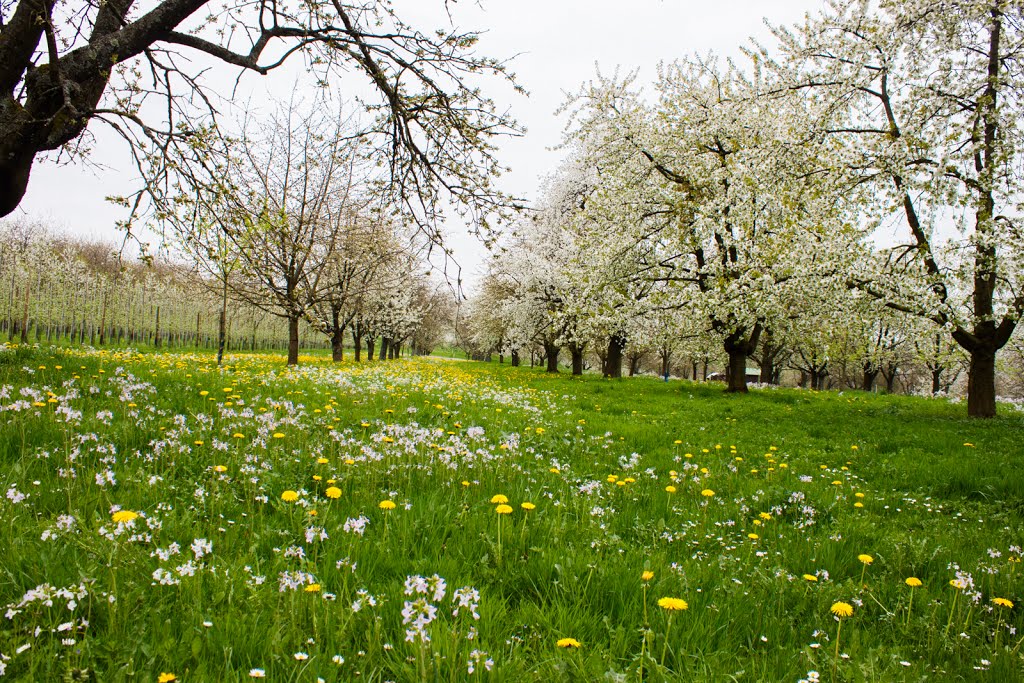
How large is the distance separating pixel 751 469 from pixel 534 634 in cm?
574

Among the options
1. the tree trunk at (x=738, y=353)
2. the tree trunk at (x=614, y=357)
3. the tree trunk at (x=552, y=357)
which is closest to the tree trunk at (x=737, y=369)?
the tree trunk at (x=738, y=353)

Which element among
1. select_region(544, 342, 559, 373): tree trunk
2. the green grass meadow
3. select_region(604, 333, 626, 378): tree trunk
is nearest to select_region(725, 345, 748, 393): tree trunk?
select_region(604, 333, 626, 378): tree trunk

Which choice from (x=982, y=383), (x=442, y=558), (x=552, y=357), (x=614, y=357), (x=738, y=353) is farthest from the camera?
(x=552, y=357)

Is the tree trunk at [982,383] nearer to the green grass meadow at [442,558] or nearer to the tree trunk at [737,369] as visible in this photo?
the tree trunk at [737,369]

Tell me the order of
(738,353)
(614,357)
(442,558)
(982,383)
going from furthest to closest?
(614,357), (738,353), (982,383), (442,558)

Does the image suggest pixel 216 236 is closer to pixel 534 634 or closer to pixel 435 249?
pixel 435 249

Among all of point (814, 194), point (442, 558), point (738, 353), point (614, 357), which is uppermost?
point (814, 194)

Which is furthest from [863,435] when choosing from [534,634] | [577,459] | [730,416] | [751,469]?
[534,634]

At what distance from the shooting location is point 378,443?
5398 mm

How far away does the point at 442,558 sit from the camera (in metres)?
3.01

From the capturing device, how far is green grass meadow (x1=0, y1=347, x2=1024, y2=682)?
82.2 inches

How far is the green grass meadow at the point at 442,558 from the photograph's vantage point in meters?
2.09

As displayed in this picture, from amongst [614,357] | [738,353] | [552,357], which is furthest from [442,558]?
[552,357]

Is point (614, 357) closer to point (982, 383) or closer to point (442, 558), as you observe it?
point (982, 383)
